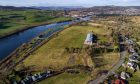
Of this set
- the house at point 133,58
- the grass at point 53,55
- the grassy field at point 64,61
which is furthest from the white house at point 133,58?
the grass at point 53,55

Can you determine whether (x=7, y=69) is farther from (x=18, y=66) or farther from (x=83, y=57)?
(x=83, y=57)

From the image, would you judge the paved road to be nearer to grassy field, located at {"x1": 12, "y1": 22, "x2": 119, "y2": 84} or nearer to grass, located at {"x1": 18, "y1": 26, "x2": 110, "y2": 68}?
grassy field, located at {"x1": 12, "y1": 22, "x2": 119, "y2": 84}

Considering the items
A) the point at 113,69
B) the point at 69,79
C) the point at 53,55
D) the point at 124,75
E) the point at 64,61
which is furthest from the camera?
the point at 53,55

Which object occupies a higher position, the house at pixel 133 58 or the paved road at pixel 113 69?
the house at pixel 133 58

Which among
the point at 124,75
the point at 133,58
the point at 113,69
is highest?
the point at 133,58

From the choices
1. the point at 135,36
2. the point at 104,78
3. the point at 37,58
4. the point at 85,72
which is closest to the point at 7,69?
the point at 37,58

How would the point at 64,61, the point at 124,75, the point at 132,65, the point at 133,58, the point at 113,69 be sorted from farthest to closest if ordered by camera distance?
the point at 133,58 → the point at 64,61 → the point at 132,65 → the point at 113,69 → the point at 124,75

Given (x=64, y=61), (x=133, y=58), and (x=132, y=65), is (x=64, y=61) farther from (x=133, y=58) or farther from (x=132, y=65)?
(x=133, y=58)

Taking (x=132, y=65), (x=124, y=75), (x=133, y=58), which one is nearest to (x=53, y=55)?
(x=133, y=58)

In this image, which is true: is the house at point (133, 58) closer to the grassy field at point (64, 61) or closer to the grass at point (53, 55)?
the grassy field at point (64, 61)
